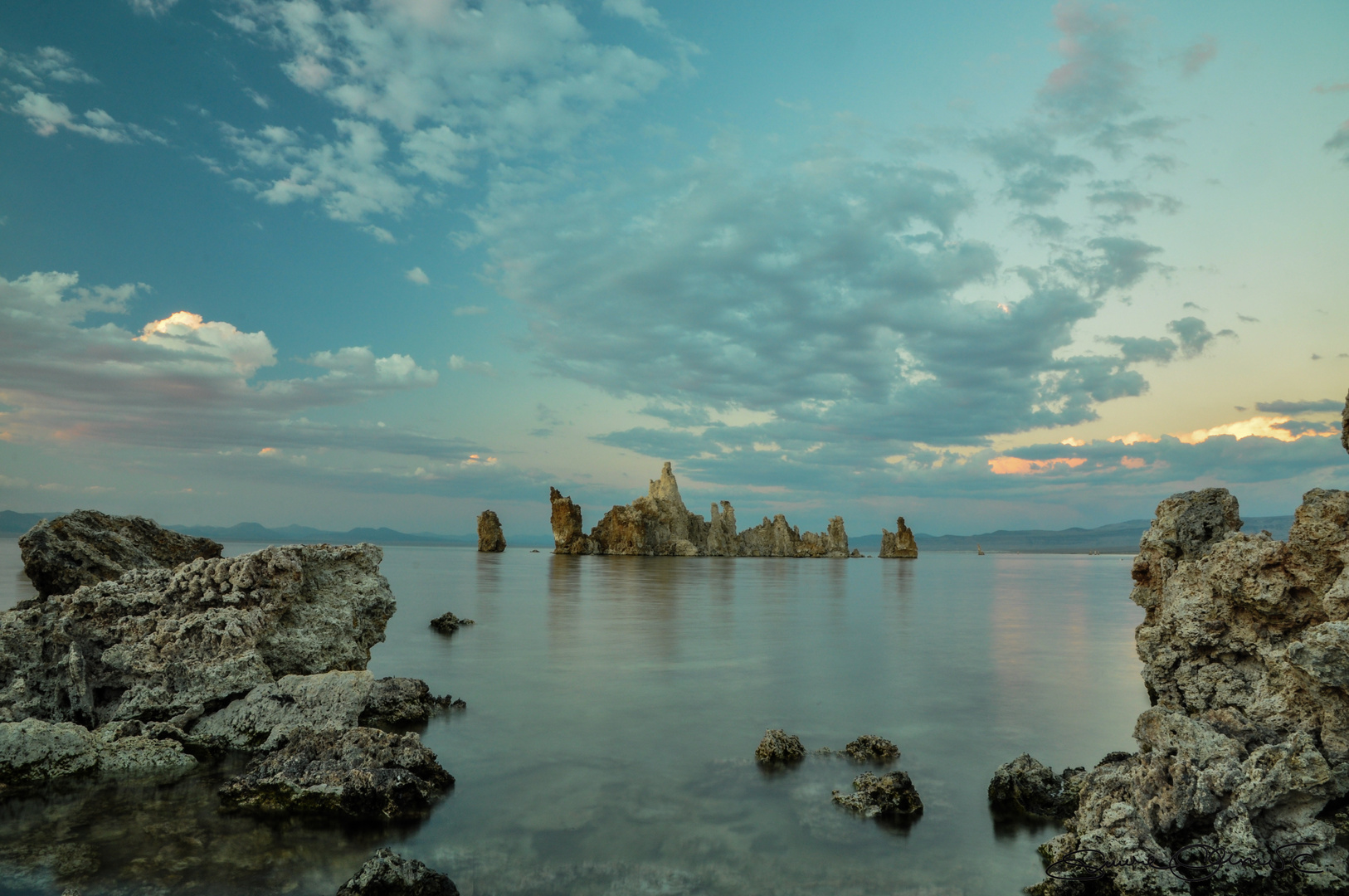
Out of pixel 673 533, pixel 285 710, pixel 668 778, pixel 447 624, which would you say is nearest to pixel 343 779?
pixel 285 710

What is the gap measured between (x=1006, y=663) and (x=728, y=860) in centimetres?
1174

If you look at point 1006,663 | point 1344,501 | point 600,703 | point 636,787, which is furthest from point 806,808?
point 1006,663

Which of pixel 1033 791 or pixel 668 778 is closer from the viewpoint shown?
pixel 1033 791

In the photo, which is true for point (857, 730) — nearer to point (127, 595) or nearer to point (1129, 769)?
point (1129, 769)

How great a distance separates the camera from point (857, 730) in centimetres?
938

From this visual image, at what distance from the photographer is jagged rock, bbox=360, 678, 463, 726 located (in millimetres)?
9141

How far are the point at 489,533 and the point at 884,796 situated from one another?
11143cm

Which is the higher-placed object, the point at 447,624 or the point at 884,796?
the point at 884,796

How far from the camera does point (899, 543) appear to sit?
114 metres

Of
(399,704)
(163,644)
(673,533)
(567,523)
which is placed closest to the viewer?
(163,644)

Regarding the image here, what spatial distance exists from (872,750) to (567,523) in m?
96.6

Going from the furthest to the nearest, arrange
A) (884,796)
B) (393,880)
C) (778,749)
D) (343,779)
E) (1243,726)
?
(778,749), (884,796), (343,779), (1243,726), (393,880)

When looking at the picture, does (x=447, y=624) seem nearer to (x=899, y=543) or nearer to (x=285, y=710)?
(x=285, y=710)

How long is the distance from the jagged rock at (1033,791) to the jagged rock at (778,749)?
80.4 inches
